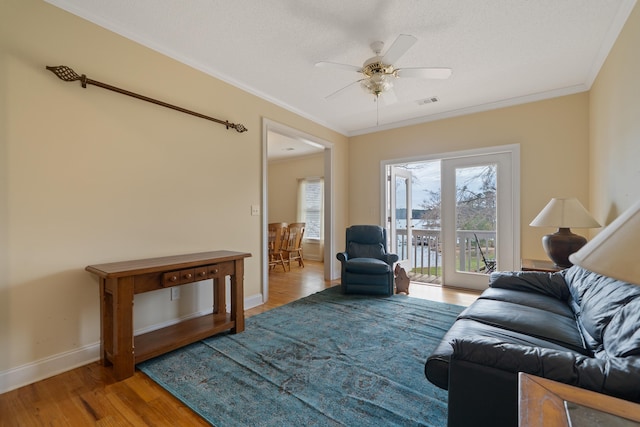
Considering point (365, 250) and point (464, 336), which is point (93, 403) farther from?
point (365, 250)

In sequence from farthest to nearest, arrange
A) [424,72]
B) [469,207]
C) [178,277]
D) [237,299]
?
1. [469,207]
2. [237,299]
3. [424,72]
4. [178,277]

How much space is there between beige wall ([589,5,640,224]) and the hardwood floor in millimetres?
3339

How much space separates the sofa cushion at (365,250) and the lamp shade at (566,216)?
1880 mm

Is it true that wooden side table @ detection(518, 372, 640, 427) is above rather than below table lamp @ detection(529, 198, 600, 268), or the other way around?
below

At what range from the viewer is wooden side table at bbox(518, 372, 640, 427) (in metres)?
0.66

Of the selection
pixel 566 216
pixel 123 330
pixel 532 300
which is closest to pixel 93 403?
pixel 123 330

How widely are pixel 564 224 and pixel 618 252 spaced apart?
2540mm

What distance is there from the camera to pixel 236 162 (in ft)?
10.5

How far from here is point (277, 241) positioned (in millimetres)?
5414

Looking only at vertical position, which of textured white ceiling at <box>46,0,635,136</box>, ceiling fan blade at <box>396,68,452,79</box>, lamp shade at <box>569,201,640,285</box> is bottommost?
lamp shade at <box>569,201,640,285</box>

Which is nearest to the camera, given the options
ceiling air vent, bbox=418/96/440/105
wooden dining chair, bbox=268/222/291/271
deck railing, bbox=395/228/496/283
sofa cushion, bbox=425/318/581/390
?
sofa cushion, bbox=425/318/581/390

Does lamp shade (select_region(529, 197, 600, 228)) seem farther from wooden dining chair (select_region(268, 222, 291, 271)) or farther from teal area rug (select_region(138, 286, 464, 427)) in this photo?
wooden dining chair (select_region(268, 222, 291, 271))

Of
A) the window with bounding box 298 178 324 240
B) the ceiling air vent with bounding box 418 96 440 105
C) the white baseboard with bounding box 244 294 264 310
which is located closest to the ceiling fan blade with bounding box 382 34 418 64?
the ceiling air vent with bounding box 418 96 440 105

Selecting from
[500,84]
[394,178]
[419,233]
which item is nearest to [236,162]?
[394,178]
